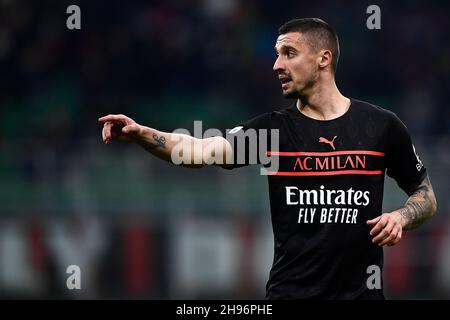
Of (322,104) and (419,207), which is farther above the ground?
(322,104)

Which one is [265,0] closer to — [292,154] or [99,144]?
[99,144]

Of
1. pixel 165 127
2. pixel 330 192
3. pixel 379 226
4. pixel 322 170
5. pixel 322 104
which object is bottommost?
pixel 379 226

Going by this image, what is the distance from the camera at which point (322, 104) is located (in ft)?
19.2

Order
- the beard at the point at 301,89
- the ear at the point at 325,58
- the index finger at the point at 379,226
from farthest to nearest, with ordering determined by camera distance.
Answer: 1. the ear at the point at 325,58
2. the beard at the point at 301,89
3. the index finger at the point at 379,226

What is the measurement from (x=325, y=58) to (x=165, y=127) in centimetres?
866

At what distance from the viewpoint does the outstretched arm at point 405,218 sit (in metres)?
5.19

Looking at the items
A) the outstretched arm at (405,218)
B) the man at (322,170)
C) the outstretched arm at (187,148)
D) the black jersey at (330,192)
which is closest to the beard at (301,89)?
the man at (322,170)

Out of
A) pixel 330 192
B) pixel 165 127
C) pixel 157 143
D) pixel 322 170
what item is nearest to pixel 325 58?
pixel 322 170

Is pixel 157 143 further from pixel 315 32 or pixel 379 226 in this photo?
pixel 379 226

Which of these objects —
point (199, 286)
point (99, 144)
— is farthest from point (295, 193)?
point (99, 144)

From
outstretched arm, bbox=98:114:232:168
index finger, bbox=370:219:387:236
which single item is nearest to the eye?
outstretched arm, bbox=98:114:232:168

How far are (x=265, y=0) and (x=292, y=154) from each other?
11.6 meters

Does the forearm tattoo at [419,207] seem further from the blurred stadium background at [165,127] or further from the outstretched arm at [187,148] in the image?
the blurred stadium background at [165,127]

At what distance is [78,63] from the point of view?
15898 mm
